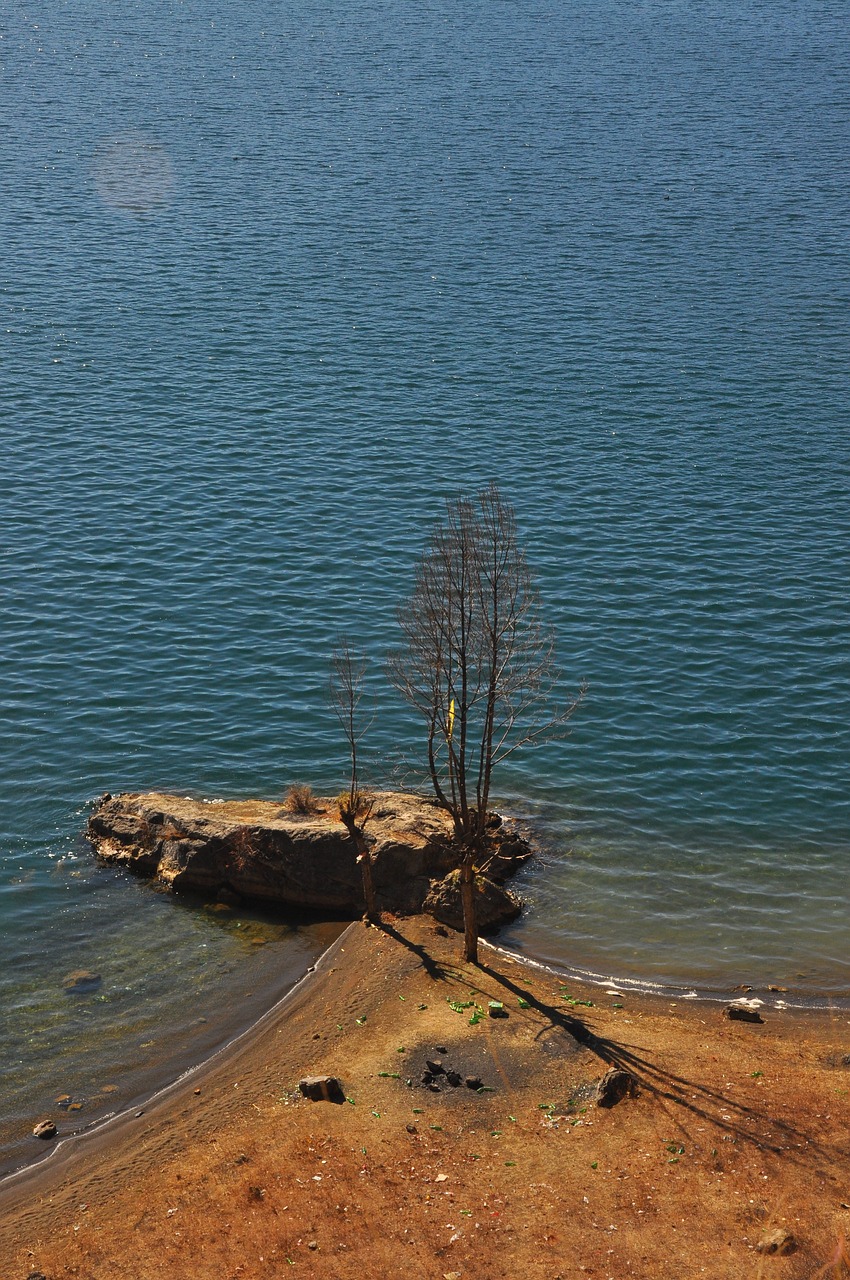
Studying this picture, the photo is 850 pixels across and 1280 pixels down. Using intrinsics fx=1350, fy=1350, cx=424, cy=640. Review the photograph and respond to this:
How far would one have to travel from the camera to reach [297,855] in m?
35.8

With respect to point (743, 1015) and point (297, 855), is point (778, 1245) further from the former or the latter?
point (297, 855)

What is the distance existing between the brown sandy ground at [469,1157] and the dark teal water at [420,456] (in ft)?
9.70

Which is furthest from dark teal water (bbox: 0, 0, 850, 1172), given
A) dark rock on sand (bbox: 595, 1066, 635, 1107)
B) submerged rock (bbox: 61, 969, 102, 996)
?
dark rock on sand (bbox: 595, 1066, 635, 1107)

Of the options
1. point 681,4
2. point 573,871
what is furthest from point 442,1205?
point 681,4

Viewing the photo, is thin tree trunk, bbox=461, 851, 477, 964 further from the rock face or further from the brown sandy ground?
the rock face

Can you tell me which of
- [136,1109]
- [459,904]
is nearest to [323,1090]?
[136,1109]

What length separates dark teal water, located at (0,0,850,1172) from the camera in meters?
37.5

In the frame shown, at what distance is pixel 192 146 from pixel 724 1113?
9601cm

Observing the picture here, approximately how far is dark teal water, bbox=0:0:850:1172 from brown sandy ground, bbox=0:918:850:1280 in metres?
2.96

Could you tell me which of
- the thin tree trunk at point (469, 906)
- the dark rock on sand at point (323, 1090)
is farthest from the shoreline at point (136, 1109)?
the thin tree trunk at point (469, 906)

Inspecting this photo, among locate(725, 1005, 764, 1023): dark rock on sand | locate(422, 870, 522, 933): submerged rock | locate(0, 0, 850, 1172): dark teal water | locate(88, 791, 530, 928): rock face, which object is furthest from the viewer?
locate(0, 0, 850, 1172): dark teal water

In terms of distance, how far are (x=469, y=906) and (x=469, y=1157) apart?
7.36 metres

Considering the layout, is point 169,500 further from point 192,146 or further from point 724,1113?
point 192,146

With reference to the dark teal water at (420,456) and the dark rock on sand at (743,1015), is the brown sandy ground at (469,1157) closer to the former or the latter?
the dark rock on sand at (743,1015)
